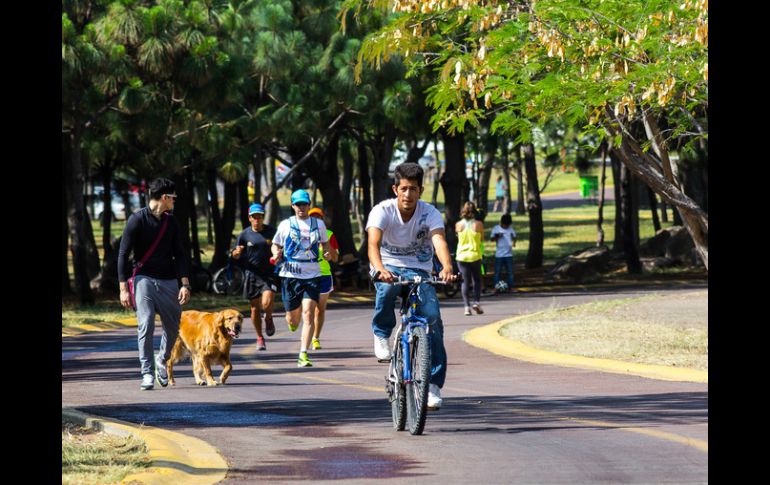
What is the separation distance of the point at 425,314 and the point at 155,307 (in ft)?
11.0

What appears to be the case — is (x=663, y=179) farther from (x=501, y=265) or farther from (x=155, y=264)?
(x=501, y=265)

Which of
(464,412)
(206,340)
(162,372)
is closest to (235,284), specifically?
(206,340)

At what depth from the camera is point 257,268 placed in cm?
1758

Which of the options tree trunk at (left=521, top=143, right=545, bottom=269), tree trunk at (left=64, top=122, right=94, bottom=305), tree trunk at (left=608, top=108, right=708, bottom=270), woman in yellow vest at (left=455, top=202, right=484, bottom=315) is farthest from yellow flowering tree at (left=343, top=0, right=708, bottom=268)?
tree trunk at (left=521, top=143, right=545, bottom=269)

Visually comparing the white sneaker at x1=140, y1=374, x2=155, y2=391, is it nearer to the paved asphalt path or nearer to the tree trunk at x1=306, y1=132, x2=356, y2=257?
the paved asphalt path

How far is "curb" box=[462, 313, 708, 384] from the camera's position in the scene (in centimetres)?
1393

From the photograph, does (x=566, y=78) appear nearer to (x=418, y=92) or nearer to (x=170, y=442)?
(x=170, y=442)

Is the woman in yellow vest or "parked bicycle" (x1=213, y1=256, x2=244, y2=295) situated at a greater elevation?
the woman in yellow vest

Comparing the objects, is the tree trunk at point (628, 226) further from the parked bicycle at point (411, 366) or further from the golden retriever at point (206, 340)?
the parked bicycle at point (411, 366)

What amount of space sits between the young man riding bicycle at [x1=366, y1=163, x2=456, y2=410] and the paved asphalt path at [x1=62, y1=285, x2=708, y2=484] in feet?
1.68

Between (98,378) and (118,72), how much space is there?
11.9 metres

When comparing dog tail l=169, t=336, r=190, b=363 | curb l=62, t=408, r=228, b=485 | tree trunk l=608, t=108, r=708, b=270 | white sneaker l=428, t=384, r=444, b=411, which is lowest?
curb l=62, t=408, r=228, b=485

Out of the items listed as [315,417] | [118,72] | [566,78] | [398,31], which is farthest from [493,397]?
[118,72]

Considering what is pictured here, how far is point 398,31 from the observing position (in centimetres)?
1530
